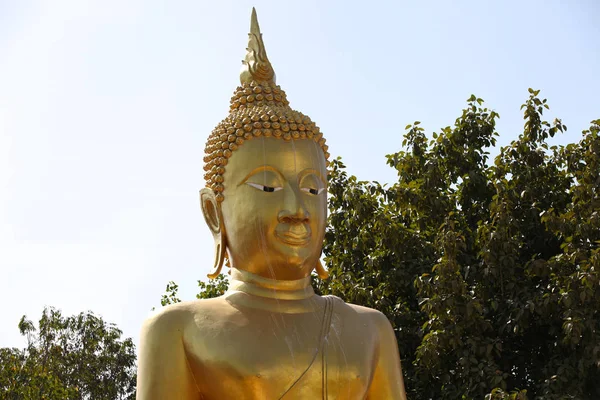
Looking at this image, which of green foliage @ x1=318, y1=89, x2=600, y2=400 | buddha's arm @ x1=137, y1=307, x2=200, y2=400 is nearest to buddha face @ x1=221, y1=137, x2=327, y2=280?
buddha's arm @ x1=137, y1=307, x2=200, y2=400

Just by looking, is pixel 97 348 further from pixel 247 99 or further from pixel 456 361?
pixel 247 99

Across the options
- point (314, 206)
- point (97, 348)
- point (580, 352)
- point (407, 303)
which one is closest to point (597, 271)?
point (580, 352)

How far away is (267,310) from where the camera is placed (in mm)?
6520

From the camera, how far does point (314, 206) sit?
262 inches

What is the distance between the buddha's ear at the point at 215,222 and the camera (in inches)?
270

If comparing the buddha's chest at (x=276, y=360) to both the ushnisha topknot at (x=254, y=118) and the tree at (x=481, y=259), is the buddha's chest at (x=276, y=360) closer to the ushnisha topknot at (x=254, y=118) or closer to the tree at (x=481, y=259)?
the ushnisha topknot at (x=254, y=118)

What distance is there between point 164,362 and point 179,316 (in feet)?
1.09

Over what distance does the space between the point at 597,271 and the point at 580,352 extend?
1.08 m

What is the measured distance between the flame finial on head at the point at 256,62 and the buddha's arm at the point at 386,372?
202cm

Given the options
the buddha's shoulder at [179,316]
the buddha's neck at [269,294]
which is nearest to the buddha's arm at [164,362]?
the buddha's shoulder at [179,316]

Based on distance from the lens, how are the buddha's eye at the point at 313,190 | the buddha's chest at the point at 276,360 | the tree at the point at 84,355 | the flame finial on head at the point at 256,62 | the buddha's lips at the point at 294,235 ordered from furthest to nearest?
the tree at the point at 84,355 < the flame finial on head at the point at 256,62 < the buddha's eye at the point at 313,190 < the buddha's lips at the point at 294,235 < the buddha's chest at the point at 276,360

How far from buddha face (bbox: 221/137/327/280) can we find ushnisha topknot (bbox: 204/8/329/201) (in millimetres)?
62

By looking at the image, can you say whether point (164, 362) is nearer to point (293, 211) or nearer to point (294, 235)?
point (294, 235)

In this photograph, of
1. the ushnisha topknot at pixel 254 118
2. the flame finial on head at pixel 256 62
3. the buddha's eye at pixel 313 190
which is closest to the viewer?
the buddha's eye at pixel 313 190
